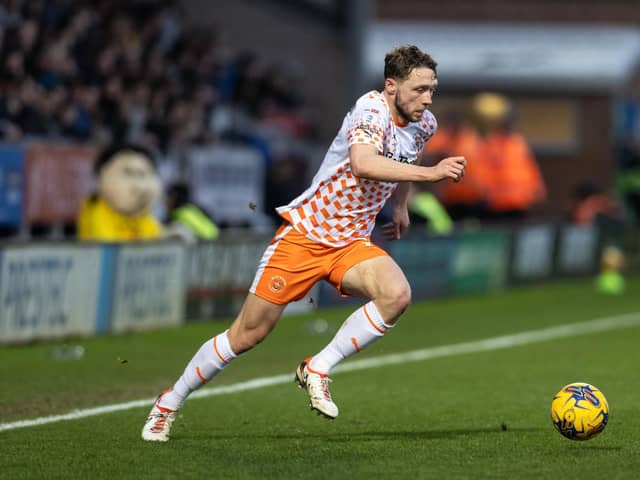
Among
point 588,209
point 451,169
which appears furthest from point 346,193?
point 588,209

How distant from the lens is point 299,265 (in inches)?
308

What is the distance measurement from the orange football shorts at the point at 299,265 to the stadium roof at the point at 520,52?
28.8 meters

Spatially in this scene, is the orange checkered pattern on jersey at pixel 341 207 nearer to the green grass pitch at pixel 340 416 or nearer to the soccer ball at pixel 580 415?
the green grass pitch at pixel 340 416

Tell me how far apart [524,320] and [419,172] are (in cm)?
964

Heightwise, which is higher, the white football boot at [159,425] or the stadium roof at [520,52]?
the stadium roof at [520,52]

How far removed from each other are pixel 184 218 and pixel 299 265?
28.5 feet

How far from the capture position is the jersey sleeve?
24.6ft

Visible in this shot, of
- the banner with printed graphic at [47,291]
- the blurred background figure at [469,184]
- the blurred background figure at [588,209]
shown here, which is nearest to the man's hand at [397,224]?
the banner with printed graphic at [47,291]

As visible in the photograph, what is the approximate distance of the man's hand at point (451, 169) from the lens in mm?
7062

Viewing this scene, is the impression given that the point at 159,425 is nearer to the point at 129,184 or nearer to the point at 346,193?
the point at 346,193

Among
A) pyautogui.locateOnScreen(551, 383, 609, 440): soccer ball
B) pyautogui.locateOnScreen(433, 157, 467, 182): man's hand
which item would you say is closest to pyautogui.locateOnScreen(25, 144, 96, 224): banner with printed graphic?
pyautogui.locateOnScreen(551, 383, 609, 440): soccer ball

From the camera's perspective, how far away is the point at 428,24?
39.5 meters

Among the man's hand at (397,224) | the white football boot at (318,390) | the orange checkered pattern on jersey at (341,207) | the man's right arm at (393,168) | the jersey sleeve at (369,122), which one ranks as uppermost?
the jersey sleeve at (369,122)

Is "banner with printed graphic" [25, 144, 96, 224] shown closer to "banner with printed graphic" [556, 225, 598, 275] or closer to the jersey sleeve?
the jersey sleeve
